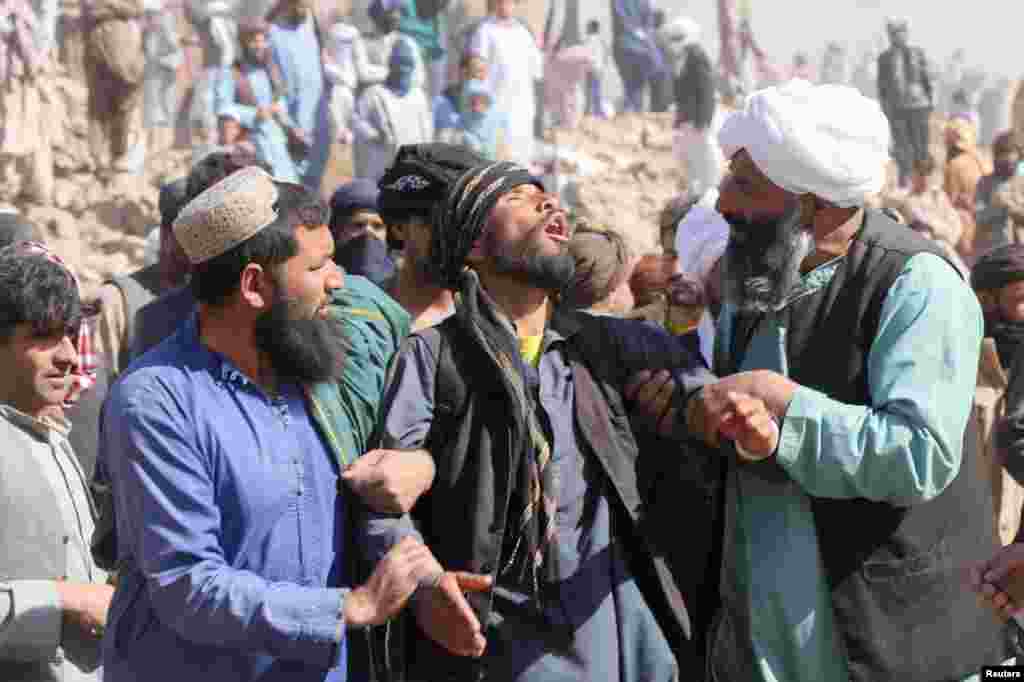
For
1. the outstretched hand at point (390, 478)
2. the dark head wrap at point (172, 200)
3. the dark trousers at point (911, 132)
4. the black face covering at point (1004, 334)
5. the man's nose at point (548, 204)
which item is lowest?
the dark trousers at point (911, 132)

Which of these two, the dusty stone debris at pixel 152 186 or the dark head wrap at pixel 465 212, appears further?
the dusty stone debris at pixel 152 186

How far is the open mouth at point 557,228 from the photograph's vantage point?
3.23m

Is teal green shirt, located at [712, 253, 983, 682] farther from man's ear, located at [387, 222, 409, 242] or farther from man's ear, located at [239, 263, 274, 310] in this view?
man's ear, located at [387, 222, 409, 242]

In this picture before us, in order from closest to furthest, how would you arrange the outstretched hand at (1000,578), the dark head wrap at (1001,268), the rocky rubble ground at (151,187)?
the outstretched hand at (1000,578) → the dark head wrap at (1001,268) → the rocky rubble ground at (151,187)

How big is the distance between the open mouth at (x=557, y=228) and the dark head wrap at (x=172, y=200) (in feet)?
6.88

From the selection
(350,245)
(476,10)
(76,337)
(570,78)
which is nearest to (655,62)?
(570,78)

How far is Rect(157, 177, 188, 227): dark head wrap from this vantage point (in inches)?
204

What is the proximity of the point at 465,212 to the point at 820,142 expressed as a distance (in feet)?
2.19

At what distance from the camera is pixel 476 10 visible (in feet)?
85.4

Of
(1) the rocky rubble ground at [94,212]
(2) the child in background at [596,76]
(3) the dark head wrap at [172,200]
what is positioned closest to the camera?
(3) the dark head wrap at [172,200]

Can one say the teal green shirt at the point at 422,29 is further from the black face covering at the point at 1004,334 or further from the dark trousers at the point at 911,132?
the black face covering at the point at 1004,334

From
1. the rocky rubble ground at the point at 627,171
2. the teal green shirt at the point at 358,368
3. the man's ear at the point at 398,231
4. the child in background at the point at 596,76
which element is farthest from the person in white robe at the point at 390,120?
the teal green shirt at the point at 358,368

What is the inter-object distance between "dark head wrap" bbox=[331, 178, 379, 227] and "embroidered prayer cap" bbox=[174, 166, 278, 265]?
270 centimetres

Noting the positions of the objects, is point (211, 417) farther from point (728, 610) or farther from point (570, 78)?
point (570, 78)
